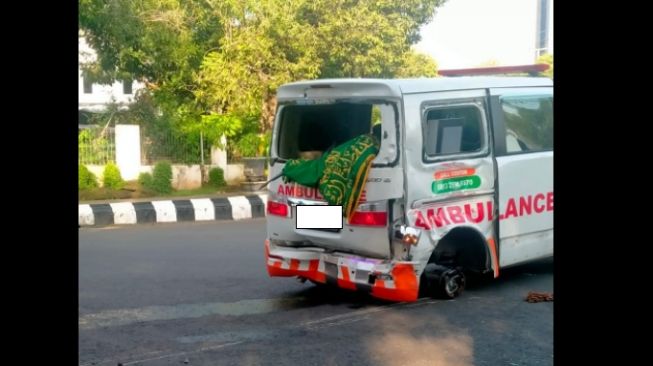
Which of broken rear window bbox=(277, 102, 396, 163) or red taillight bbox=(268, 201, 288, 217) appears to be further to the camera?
broken rear window bbox=(277, 102, 396, 163)

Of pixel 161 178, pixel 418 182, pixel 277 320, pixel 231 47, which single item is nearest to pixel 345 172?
pixel 418 182

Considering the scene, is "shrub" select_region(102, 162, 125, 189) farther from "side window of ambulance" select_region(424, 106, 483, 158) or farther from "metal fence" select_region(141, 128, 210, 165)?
"side window of ambulance" select_region(424, 106, 483, 158)

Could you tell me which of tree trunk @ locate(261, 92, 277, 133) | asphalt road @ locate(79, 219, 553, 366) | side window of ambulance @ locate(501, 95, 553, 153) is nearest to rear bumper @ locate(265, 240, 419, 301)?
asphalt road @ locate(79, 219, 553, 366)

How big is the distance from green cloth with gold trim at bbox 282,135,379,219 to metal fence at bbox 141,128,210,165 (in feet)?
32.6

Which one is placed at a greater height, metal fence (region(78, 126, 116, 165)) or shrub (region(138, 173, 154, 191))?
metal fence (region(78, 126, 116, 165))

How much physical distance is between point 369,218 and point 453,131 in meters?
1.11

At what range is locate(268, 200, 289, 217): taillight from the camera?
6918mm

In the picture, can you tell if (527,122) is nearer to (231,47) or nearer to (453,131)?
(453,131)
